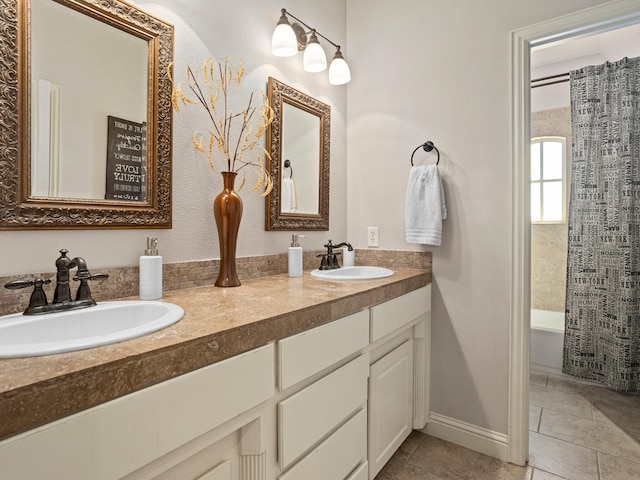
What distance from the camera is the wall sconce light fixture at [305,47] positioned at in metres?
1.67

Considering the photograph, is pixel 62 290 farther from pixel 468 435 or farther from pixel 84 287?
pixel 468 435

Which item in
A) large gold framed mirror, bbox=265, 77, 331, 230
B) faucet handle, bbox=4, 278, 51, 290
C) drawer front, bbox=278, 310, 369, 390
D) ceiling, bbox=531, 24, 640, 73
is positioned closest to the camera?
faucet handle, bbox=4, 278, 51, 290

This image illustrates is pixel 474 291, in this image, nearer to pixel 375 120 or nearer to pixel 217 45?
pixel 375 120

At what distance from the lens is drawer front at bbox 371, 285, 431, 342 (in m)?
1.45

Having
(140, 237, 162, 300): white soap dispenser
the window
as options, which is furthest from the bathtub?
(140, 237, 162, 300): white soap dispenser

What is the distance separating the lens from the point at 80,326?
0.96m

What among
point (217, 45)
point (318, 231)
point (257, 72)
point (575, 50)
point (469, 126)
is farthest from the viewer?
point (575, 50)

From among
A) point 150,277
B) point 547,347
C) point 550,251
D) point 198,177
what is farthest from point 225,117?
point 550,251

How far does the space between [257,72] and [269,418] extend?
1437 millimetres

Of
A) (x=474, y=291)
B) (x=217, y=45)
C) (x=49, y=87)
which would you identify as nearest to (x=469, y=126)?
(x=474, y=291)

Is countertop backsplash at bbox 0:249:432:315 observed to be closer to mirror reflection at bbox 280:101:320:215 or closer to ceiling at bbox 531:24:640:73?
mirror reflection at bbox 280:101:320:215

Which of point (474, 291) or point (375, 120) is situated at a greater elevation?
point (375, 120)

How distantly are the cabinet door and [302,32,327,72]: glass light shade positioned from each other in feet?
4.65

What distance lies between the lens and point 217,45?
1.51 meters
